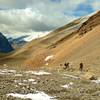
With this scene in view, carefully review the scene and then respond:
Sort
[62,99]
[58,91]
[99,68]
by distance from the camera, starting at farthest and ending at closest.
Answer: [99,68], [58,91], [62,99]

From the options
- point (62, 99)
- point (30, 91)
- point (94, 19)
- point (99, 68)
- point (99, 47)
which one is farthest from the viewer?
point (94, 19)

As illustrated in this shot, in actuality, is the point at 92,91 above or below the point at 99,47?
below

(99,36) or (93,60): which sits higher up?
(99,36)

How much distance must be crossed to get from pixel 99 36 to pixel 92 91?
89.3 meters

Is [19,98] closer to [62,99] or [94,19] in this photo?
[62,99]

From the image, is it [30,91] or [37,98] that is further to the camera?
[30,91]

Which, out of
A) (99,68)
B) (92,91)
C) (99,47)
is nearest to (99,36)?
(99,47)

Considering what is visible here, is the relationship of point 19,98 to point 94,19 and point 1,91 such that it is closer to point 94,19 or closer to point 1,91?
point 1,91

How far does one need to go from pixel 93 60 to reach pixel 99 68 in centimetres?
1263

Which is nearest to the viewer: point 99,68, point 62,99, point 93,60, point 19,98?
point 19,98

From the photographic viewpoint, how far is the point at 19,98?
28.1 meters

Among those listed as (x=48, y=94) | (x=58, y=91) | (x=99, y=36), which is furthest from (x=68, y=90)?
(x=99, y=36)

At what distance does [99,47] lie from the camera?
101m

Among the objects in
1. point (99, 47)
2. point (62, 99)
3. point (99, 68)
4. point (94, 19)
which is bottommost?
point (62, 99)
